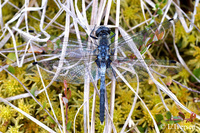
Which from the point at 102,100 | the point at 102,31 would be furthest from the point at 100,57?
the point at 102,100

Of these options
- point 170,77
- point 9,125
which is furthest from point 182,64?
point 9,125

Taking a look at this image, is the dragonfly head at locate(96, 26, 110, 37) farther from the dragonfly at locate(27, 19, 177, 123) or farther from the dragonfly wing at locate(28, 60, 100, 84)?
the dragonfly wing at locate(28, 60, 100, 84)

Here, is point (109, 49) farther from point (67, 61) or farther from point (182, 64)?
point (182, 64)

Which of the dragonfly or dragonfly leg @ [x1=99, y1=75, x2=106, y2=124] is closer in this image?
dragonfly leg @ [x1=99, y1=75, x2=106, y2=124]

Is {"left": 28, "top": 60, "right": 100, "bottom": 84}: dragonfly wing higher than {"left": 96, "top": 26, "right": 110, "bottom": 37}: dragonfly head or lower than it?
lower

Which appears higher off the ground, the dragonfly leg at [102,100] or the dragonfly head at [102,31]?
the dragonfly head at [102,31]

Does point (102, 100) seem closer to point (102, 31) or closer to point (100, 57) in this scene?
point (100, 57)

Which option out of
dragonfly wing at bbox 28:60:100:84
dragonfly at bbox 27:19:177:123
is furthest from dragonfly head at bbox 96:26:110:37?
dragonfly wing at bbox 28:60:100:84

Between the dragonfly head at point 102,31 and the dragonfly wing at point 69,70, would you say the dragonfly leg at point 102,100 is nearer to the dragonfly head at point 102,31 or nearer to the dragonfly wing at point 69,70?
the dragonfly wing at point 69,70

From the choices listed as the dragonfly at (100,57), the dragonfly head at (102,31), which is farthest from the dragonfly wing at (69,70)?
the dragonfly head at (102,31)
